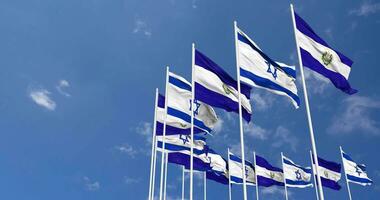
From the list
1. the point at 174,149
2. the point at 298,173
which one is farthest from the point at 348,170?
the point at 174,149

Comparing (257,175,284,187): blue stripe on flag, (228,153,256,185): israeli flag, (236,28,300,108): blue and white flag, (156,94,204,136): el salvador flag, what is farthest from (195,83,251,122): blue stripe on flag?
(257,175,284,187): blue stripe on flag

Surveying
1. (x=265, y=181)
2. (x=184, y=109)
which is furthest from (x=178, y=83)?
(x=265, y=181)

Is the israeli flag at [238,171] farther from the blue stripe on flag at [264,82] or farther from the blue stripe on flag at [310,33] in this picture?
the blue stripe on flag at [310,33]

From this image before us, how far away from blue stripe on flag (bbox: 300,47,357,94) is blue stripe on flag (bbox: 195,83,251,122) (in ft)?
12.3

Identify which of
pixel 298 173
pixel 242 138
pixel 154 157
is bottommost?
pixel 242 138

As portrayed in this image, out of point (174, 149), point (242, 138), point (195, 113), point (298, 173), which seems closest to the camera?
point (242, 138)

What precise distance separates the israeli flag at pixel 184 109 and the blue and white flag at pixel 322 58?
6.58 m

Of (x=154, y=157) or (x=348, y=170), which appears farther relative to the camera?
(x=348, y=170)

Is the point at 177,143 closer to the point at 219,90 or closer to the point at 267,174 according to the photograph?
the point at 219,90

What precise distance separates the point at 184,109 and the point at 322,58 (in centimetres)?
839

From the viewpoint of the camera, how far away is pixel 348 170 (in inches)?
1415

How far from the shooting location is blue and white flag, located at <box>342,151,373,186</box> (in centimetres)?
3584

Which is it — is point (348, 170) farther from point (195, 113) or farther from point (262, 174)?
point (195, 113)

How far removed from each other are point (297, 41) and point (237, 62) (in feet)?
8.35
